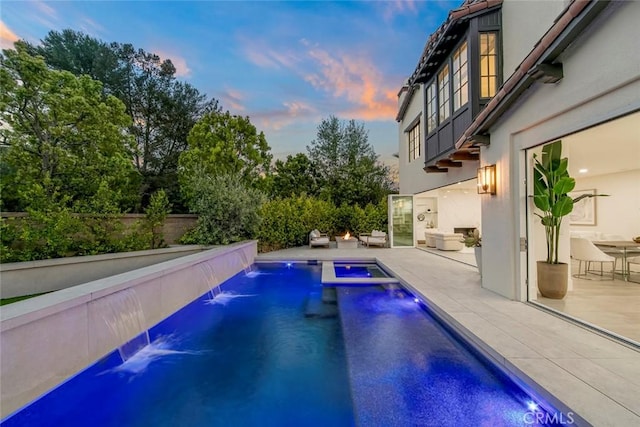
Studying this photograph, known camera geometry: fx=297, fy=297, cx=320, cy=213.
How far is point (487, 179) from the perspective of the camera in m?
5.74

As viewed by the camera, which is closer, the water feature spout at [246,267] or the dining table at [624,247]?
the dining table at [624,247]

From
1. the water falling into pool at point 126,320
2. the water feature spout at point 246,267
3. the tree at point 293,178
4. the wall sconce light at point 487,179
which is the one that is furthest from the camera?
the tree at point 293,178

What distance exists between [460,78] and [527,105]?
144 inches

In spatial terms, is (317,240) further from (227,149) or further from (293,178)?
(227,149)

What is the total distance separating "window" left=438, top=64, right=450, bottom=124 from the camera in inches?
339

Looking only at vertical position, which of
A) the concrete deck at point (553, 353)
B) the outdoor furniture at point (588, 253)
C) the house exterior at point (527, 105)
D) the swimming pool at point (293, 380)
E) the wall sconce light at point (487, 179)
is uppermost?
the house exterior at point (527, 105)

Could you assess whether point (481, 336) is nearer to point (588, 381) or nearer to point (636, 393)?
point (588, 381)

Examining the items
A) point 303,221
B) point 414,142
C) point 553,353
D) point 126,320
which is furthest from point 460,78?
point 303,221

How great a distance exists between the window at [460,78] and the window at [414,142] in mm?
5483

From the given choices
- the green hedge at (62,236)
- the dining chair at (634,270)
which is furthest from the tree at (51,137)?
the dining chair at (634,270)

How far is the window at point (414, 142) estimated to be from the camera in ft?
44.7

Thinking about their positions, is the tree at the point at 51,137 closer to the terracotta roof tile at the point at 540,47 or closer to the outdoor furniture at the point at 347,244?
the outdoor furniture at the point at 347,244

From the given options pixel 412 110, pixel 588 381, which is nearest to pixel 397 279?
pixel 588 381

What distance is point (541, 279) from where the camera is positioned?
17.0 feet
